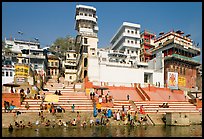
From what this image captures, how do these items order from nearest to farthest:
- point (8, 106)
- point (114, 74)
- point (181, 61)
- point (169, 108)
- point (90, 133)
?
point (90, 133) → point (8, 106) → point (169, 108) → point (114, 74) → point (181, 61)

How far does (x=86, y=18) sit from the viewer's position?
5462 centimetres

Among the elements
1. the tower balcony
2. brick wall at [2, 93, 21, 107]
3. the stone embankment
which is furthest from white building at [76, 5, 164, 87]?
brick wall at [2, 93, 21, 107]

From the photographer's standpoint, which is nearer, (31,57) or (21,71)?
(21,71)

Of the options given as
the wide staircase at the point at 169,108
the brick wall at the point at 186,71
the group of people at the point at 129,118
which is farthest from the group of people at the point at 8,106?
the brick wall at the point at 186,71

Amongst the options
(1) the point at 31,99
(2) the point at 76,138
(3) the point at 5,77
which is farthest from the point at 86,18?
(2) the point at 76,138

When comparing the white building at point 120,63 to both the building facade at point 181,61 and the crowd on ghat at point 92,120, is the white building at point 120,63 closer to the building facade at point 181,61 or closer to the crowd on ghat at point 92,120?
the building facade at point 181,61

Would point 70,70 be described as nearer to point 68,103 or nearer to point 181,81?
point 181,81

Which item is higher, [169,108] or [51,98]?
[51,98]

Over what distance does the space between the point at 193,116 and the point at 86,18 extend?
37.5 metres

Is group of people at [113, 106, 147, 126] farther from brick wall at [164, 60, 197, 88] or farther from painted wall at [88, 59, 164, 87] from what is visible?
brick wall at [164, 60, 197, 88]

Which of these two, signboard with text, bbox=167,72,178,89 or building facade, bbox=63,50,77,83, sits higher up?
building facade, bbox=63,50,77,83

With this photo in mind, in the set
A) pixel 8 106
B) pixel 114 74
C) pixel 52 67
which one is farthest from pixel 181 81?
pixel 8 106

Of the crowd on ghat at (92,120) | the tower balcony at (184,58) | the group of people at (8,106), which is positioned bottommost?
the crowd on ghat at (92,120)

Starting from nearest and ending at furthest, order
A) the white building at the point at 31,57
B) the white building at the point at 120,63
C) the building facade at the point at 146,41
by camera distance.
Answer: the white building at the point at 120,63 < the white building at the point at 31,57 < the building facade at the point at 146,41
